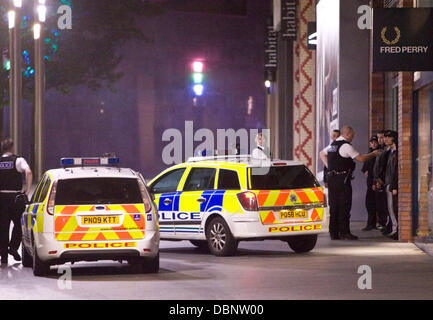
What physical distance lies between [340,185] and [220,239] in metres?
3.75

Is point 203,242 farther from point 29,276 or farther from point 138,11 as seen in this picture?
point 138,11

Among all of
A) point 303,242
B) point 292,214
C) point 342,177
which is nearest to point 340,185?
point 342,177

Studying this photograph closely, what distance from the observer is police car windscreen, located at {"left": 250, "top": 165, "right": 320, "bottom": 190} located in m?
17.0

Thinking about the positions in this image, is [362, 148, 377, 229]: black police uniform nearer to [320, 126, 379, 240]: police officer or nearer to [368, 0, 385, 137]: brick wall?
[320, 126, 379, 240]: police officer

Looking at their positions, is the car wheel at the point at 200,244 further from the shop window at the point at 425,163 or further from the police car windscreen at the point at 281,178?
the shop window at the point at 425,163

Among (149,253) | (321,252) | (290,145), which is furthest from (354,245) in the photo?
(290,145)

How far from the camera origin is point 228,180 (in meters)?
17.4

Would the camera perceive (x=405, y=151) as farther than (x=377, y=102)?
No

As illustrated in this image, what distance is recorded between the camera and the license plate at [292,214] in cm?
1691

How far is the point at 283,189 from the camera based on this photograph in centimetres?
1708

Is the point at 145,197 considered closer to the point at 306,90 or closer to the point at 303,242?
the point at 303,242

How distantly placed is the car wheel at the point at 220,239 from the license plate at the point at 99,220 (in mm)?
3091

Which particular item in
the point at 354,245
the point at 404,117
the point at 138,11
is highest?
the point at 138,11
